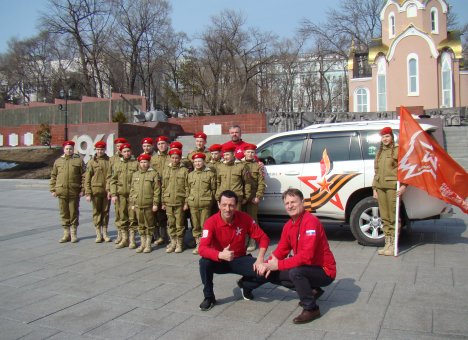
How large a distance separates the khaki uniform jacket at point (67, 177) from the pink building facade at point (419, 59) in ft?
105

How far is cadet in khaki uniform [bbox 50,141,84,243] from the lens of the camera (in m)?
8.12

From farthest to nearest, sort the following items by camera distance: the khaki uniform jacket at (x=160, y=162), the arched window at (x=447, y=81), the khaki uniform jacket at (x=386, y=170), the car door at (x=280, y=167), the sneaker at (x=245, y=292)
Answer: the arched window at (x=447, y=81)
the khaki uniform jacket at (x=160, y=162)
the car door at (x=280, y=167)
the khaki uniform jacket at (x=386, y=170)
the sneaker at (x=245, y=292)

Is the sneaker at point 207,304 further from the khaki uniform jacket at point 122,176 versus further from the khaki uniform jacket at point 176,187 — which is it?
the khaki uniform jacket at point 122,176

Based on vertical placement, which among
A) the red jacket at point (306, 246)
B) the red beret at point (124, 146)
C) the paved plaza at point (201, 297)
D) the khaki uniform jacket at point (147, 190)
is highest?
the red beret at point (124, 146)

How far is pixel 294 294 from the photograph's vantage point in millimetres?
4895

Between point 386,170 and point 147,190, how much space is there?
3.68m

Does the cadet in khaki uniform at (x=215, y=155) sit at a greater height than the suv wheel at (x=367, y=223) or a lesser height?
greater

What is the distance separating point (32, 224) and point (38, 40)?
5099cm

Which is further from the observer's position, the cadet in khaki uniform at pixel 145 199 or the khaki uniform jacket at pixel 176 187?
the cadet in khaki uniform at pixel 145 199

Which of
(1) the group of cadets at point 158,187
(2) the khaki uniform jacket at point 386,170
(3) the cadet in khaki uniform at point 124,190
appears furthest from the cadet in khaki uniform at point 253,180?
(3) the cadet in khaki uniform at point 124,190

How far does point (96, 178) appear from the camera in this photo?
7961 millimetres

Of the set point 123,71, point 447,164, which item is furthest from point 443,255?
point 123,71

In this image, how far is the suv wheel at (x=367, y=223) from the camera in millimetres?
6949

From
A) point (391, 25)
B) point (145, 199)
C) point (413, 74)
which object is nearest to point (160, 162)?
point (145, 199)
